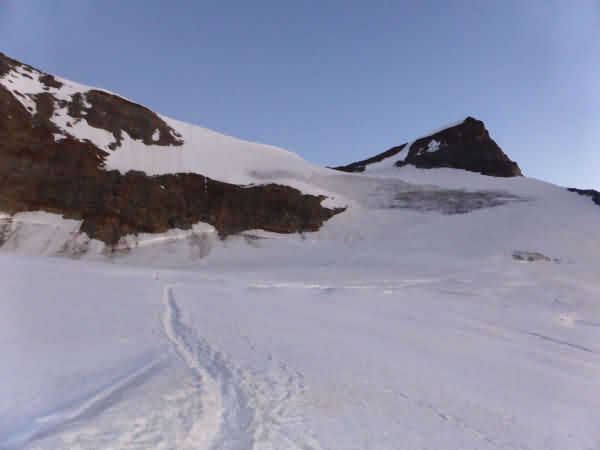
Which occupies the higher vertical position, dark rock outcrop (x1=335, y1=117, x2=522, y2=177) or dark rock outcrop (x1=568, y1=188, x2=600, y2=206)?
dark rock outcrop (x1=335, y1=117, x2=522, y2=177)

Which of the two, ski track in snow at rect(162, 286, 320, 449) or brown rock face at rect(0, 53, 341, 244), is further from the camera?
brown rock face at rect(0, 53, 341, 244)

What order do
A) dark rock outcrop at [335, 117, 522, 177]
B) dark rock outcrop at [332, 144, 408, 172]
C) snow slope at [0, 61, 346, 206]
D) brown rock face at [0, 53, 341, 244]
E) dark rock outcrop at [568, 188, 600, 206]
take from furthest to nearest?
dark rock outcrop at [332, 144, 408, 172], dark rock outcrop at [335, 117, 522, 177], snow slope at [0, 61, 346, 206], dark rock outcrop at [568, 188, 600, 206], brown rock face at [0, 53, 341, 244]

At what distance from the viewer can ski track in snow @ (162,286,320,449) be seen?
3045mm

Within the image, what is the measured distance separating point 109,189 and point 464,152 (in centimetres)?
3979

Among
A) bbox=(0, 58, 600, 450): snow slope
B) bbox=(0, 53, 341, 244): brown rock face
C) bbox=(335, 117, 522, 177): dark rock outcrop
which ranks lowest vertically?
bbox=(0, 58, 600, 450): snow slope

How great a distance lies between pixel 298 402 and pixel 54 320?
14.3 feet

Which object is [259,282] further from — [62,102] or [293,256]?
Answer: [62,102]

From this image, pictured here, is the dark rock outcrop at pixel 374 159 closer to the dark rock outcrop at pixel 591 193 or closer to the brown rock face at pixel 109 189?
the brown rock face at pixel 109 189

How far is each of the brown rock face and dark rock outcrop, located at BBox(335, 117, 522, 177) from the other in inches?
785

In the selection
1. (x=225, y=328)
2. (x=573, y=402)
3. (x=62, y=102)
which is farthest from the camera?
(x=62, y=102)

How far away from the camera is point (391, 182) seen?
3456 cm

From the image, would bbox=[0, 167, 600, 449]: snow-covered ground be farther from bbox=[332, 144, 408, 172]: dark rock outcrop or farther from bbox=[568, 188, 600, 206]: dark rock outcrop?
bbox=[332, 144, 408, 172]: dark rock outcrop

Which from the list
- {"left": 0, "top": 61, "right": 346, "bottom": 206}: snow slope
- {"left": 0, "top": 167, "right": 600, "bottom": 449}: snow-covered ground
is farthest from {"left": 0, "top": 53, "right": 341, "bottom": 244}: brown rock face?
{"left": 0, "top": 167, "right": 600, "bottom": 449}: snow-covered ground

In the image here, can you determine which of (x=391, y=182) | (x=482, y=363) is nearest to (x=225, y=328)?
(x=482, y=363)
